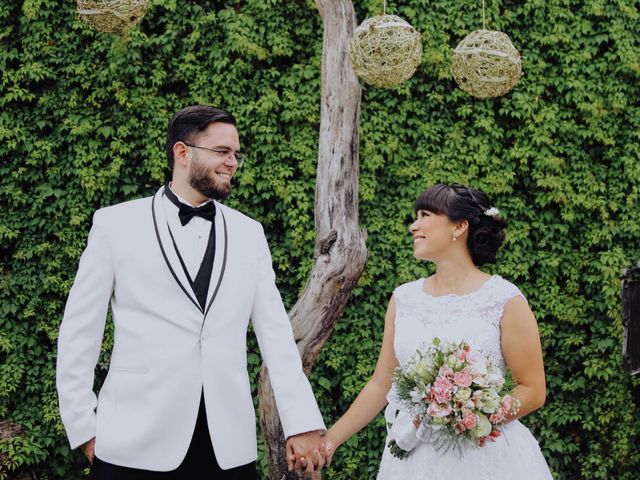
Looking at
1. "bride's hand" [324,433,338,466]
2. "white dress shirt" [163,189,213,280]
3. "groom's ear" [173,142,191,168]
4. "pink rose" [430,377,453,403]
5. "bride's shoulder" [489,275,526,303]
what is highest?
"groom's ear" [173,142,191,168]

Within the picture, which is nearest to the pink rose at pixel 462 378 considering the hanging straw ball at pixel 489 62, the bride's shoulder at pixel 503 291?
the bride's shoulder at pixel 503 291

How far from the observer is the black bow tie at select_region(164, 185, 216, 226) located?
2586 millimetres

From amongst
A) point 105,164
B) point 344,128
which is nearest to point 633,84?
point 344,128

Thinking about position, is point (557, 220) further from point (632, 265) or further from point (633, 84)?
point (633, 84)

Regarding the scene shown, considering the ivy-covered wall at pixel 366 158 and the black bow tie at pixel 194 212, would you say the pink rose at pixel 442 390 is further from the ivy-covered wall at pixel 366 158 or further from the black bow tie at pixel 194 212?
the ivy-covered wall at pixel 366 158

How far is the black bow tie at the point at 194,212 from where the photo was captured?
259cm

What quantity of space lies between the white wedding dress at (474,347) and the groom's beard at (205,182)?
924 mm

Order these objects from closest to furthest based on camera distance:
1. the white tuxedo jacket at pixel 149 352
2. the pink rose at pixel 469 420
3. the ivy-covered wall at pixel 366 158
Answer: the white tuxedo jacket at pixel 149 352 < the pink rose at pixel 469 420 < the ivy-covered wall at pixel 366 158

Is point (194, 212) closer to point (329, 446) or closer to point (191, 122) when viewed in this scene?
point (191, 122)

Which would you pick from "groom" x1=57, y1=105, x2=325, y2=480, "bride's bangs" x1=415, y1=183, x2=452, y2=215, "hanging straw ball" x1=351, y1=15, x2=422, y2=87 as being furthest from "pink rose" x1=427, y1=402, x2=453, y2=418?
"hanging straw ball" x1=351, y1=15, x2=422, y2=87

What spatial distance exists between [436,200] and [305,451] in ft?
3.61

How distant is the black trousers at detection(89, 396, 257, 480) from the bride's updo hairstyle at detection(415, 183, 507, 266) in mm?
1207

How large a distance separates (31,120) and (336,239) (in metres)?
2.63

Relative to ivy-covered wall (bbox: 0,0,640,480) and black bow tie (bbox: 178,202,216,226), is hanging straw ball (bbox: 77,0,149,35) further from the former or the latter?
black bow tie (bbox: 178,202,216,226)
